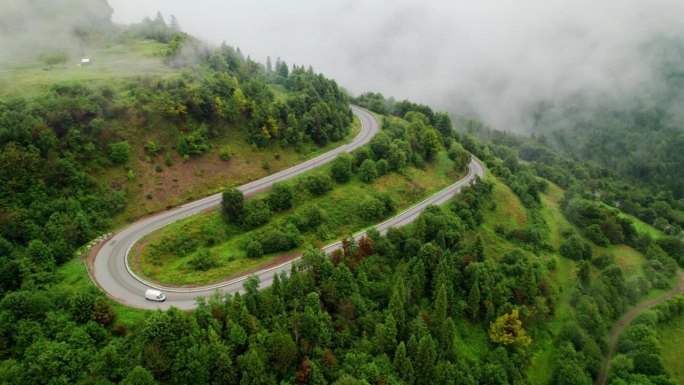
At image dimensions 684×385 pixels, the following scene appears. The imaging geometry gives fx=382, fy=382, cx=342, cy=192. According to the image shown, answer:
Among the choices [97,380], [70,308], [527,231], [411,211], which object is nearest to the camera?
[97,380]

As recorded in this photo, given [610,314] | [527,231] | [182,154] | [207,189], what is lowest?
[610,314]

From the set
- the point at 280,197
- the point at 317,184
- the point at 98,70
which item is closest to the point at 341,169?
the point at 317,184

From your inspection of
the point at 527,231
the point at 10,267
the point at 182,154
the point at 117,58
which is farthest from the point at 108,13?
the point at 527,231

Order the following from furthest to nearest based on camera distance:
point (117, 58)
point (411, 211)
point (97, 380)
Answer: point (117, 58) → point (411, 211) → point (97, 380)

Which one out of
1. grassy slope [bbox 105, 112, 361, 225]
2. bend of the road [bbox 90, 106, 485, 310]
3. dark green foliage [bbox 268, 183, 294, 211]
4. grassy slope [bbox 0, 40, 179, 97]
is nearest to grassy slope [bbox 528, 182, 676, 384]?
bend of the road [bbox 90, 106, 485, 310]

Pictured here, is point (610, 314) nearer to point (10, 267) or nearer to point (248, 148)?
point (248, 148)

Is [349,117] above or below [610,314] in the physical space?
above

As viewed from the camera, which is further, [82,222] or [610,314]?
[610,314]
